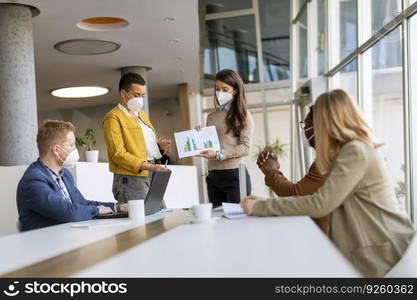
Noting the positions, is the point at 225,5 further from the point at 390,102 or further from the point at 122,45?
the point at 390,102

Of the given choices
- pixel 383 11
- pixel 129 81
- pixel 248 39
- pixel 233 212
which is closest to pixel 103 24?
pixel 383 11

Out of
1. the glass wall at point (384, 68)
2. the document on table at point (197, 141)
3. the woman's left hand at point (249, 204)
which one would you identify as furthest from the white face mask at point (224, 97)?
the woman's left hand at point (249, 204)

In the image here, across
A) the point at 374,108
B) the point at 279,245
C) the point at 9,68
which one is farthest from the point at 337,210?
the point at 9,68

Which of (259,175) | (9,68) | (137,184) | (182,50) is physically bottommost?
(259,175)

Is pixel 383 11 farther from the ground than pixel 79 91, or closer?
farther from the ground

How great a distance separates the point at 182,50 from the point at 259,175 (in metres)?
4.11

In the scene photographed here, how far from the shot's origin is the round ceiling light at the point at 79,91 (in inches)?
470

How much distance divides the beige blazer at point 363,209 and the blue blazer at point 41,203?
3.93ft

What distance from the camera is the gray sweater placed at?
3215 mm

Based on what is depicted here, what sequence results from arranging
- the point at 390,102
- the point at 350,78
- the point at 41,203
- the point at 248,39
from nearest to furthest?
the point at 41,203, the point at 390,102, the point at 350,78, the point at 248,39

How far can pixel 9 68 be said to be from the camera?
19.5 feet

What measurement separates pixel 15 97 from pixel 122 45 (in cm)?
302

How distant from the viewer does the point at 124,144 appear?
329 cm

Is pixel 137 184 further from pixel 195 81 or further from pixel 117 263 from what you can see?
pixel 195 81
